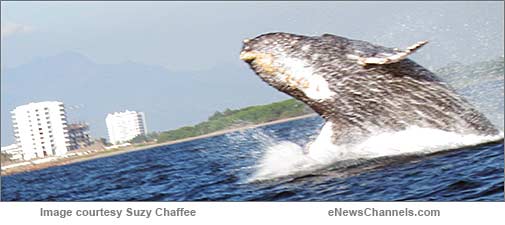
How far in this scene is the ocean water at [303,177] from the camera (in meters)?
7.00

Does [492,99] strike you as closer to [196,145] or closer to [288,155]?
A: [288,155]

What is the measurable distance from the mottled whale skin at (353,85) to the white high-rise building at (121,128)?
3399 mm

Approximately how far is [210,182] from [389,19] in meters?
2.12

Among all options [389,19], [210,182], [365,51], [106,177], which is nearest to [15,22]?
[106,177]

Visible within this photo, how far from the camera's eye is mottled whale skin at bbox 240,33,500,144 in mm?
7156

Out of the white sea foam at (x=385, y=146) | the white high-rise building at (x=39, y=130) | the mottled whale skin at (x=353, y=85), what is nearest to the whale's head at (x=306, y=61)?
the mottled whale skin at (x=353, y=85)

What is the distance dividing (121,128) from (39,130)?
3.04ft

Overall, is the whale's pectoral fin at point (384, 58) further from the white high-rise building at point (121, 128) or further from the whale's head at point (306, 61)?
the white high-rise building at point (121, 128)

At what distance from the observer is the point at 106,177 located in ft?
40.0

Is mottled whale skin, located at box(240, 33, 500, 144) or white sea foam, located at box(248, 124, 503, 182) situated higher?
mottled whale skin, located at box(240, 33, 500, 144)

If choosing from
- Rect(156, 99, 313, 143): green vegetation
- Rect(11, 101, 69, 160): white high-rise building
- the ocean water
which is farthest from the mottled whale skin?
Rect(11, 101, 69, 160): white high-rise building

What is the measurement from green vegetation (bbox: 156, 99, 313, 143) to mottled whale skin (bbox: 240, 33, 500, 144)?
1436 mm

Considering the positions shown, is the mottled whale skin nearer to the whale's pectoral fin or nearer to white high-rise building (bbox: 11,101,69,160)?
the whale's pectoral fin
